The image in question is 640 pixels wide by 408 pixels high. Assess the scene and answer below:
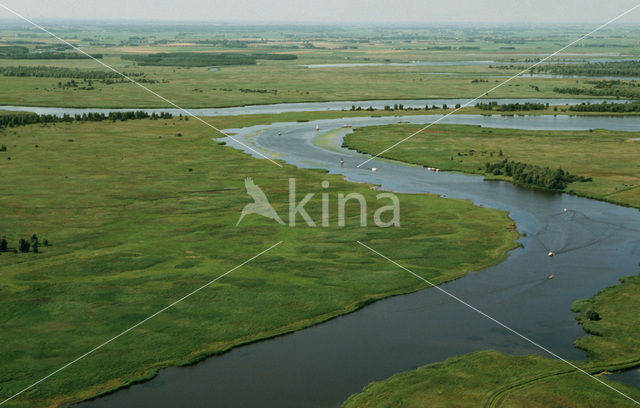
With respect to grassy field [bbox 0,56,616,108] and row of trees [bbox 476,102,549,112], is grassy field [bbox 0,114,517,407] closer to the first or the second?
grassy field [bbox 0,56,616,108]

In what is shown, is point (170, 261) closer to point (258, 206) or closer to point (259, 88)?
point (258, 206)

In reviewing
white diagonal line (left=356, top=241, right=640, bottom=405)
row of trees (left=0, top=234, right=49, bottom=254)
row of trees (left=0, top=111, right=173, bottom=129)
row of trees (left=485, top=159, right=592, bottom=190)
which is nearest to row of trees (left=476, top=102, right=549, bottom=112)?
row of trees (left=485, top=159, right=592, bottom=190)

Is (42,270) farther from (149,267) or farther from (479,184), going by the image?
(479,184)

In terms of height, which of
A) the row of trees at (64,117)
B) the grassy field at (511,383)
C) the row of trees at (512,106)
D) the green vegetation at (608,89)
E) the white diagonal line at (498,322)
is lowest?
the grassy field at (511,383)

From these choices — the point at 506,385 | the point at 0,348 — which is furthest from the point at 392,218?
the point at 0,348

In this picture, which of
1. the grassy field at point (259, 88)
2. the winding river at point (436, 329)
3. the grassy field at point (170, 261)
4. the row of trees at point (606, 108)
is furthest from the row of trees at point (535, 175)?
the grassy field at point (259, 88)

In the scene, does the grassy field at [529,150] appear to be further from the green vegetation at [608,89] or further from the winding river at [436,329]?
the green vegetation at [608,89]

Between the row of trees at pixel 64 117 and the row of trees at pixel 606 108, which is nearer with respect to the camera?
the row of trees at pixel 64 117
